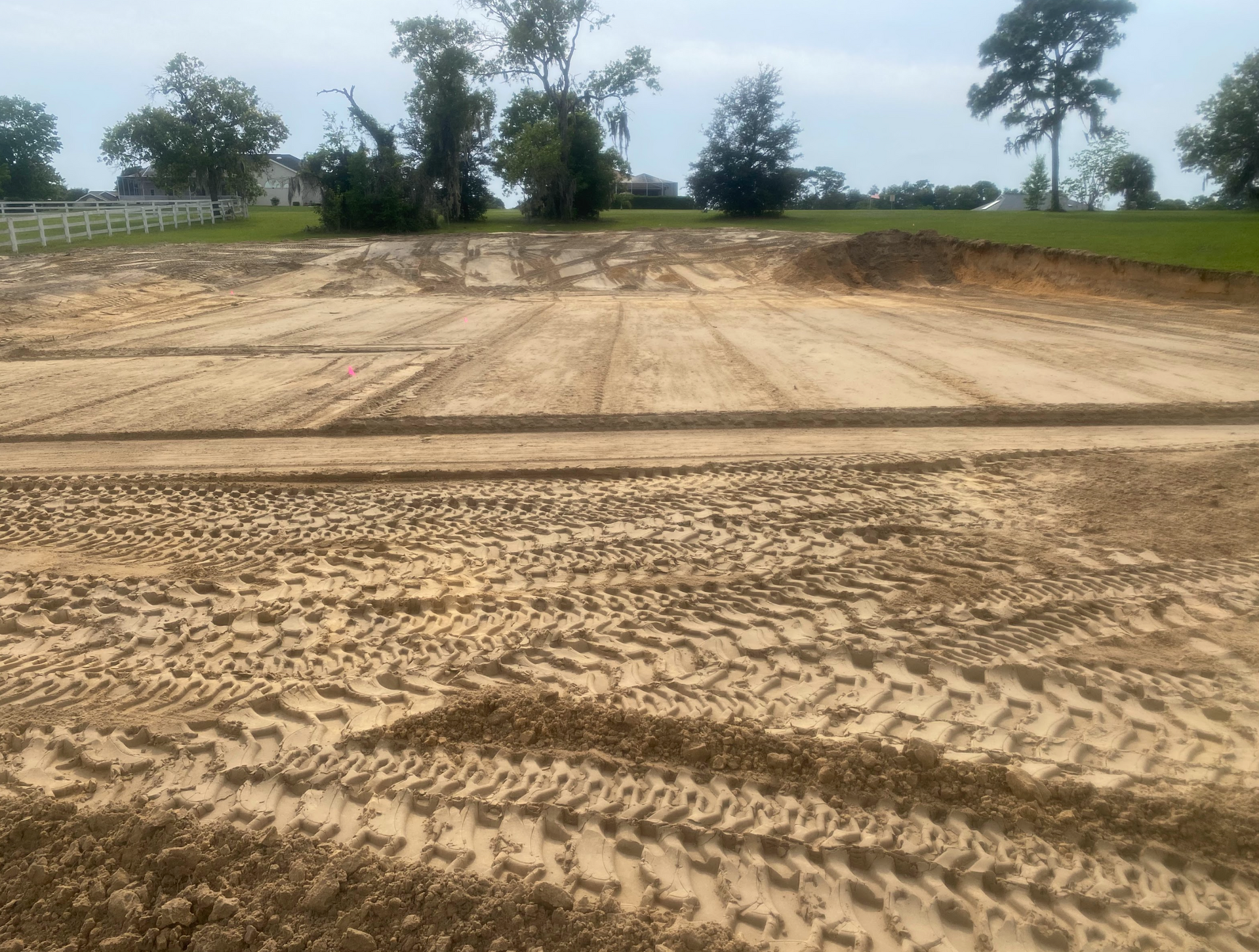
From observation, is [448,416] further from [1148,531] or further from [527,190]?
[527,190]

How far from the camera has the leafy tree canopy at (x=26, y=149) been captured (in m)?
51.8

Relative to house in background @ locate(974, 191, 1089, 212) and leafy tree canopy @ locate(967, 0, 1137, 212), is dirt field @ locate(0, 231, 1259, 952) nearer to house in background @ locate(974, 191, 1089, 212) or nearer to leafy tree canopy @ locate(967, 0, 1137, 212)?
leafy tree canopy @ locate(967, 0, 1137, 212)

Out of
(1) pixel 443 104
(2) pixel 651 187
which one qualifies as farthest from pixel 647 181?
(1) pixel 443 104

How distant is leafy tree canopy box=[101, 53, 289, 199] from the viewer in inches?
1629

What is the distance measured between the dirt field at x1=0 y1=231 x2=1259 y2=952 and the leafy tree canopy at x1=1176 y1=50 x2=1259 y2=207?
4256cm

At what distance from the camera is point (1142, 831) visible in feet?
9.45

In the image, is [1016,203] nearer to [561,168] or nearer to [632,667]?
[561,168]

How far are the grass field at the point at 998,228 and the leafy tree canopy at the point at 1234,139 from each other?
12276 millimetres

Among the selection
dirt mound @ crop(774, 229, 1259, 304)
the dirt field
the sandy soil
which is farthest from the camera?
dirt mound @ crop(774, 229, 1259, 304)

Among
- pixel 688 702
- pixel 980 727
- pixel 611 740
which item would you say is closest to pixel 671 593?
pixel 688 702

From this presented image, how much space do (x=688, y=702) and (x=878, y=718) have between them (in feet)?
2.81

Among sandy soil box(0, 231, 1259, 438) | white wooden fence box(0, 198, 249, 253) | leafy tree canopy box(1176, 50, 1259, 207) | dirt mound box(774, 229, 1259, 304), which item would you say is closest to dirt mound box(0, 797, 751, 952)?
sandy soil box(0, 231, 1259, 438)

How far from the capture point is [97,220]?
28812 mm

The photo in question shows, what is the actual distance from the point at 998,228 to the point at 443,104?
2610 centimetres
